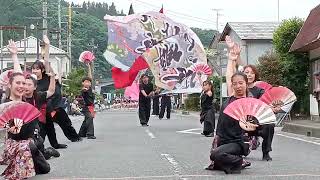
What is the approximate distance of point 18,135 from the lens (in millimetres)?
7832

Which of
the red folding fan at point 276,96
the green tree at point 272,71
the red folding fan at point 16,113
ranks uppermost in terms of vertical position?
the green tree at point 272,71

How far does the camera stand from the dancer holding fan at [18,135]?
25.1 feet

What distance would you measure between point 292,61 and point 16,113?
21279 millimetres

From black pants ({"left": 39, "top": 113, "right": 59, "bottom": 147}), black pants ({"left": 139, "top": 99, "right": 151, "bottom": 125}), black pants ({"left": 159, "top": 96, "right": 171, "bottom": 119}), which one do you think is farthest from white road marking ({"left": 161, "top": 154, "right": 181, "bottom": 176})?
black pants ({"left": 159, "top": 96, "right": 171, "bottom": 119})

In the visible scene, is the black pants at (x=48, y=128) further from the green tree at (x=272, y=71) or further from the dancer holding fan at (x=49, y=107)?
the green tree at (x=272, y=71)

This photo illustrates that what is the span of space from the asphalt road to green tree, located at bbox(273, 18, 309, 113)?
12568mm

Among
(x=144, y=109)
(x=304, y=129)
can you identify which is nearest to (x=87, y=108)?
(x=144, y=109)

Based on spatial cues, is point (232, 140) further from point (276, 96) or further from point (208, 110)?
point (208, 110)

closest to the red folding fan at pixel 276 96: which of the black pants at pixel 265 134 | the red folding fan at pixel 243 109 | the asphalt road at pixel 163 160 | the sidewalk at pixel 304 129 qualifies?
the black pants at pixel 265 134

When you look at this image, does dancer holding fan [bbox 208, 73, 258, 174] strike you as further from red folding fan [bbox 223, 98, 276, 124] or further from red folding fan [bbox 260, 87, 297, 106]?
red folding fan [bbox 260, 87, 297, 106]

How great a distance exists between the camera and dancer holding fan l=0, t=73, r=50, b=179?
7.65 metres

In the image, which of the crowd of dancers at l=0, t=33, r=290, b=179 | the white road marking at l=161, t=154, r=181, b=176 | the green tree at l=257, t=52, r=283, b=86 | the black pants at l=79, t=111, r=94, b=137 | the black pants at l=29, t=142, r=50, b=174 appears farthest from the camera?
the green tree at l=257, t=52, r=283, b=86

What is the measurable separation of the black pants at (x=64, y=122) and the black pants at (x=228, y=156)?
5218mm

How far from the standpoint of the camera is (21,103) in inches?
304
